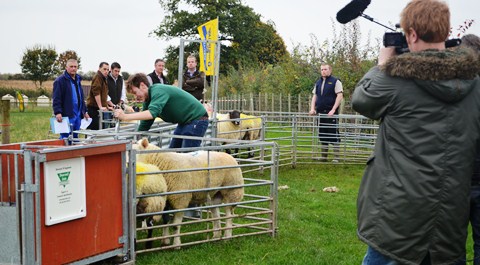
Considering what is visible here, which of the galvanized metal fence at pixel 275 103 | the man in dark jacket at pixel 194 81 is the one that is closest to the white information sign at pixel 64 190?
the man in dark jacket at pixel 194 81

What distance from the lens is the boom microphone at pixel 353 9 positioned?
13.5 ft

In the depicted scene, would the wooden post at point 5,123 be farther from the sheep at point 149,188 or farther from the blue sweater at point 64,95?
the sheep at point 149,188

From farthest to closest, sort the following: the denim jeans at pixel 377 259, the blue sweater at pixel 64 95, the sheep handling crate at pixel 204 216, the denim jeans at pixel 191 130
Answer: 1. the blue sweater at pixel 64 95
2. the denim jeans at pixel 191 130
3. the sheep handling crate at pixel 204 216
4. the denim jeans at pixel 377 259

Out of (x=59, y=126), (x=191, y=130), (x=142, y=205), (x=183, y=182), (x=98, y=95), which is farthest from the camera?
(x=98, y=95)

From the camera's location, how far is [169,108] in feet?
24.1

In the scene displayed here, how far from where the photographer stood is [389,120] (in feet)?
10.2

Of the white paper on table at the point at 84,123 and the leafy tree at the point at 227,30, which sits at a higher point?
the leafy tree at the point at 227,30

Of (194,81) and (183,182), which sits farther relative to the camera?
(194,81)

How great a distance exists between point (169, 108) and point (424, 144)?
470 cm

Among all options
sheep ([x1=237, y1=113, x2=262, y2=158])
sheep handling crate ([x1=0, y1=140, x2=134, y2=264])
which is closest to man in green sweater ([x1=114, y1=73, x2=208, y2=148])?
sheep handling crate ([x1=0, y1=140, x2=134, y2=264])

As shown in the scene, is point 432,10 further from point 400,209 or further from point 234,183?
point 234,183

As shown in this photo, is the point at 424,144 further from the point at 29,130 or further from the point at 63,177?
the point at 29,130

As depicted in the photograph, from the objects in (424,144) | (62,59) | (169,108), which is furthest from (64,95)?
(62,59)

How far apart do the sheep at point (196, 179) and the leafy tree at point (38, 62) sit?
6302cm
